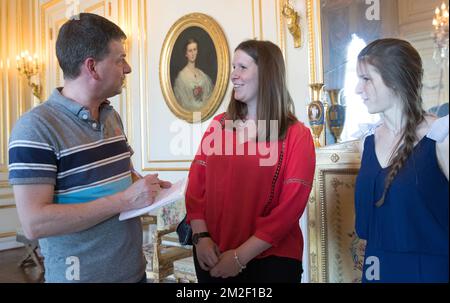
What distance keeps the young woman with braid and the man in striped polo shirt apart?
1.61 feet

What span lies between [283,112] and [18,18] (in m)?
4.92

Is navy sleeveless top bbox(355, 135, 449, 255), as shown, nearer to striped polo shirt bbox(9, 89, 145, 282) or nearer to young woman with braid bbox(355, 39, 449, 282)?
young woman with braid bbox(355, 39, 449, 282)

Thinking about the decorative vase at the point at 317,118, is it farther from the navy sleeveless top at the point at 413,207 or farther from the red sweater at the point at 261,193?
the navy sleeveless top at the point at 413,207

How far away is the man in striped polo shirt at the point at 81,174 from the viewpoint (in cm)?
75

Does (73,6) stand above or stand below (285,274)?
above

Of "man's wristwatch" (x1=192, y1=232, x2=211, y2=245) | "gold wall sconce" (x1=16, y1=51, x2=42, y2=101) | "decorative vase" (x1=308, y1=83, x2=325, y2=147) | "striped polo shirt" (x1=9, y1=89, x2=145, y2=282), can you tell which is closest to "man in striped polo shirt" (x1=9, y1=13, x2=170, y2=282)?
"striped polo shirt" (x1=9, y1=89, x2=145, y2=282)

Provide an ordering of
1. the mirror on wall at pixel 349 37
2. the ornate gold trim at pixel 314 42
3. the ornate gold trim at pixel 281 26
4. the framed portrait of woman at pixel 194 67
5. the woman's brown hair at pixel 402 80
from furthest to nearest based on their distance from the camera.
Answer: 1. the framed portrait of woman at pixel 194 67
2. the ornate gold trim at pixel 281 26
3. the ornate gold trim at pixel 314 42
4. the mirror on wall at pixel 349 37
5. the woman's brown hair at pixel 402 80

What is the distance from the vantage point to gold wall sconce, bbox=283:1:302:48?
7.41ft

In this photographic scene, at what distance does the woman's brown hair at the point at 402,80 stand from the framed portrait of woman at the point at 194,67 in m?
2.17

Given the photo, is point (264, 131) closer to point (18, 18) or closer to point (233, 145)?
point (233, 145)

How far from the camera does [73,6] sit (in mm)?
1024

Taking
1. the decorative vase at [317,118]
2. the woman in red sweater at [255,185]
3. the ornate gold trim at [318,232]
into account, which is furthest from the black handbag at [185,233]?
the decorative vase at [317,118]
